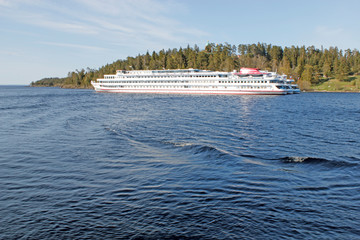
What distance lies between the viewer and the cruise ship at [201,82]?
10512cm

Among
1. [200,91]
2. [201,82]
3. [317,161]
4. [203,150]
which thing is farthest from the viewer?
[200,91]

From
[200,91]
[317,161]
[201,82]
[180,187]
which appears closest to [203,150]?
[180,187]

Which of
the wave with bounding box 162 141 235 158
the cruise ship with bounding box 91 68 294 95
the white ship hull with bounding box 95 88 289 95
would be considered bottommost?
the wave with bounding box 162 141 235 158

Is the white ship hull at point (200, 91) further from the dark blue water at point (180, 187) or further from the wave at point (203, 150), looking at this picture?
the wave at point (203, 150)

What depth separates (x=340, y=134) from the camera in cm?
2980

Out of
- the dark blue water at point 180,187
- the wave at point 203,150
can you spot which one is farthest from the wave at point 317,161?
the wave at point 203,150

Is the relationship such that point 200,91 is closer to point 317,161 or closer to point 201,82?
point 201,82

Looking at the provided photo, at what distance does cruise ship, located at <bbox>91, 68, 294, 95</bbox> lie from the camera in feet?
345

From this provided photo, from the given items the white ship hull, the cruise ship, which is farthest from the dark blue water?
the cruise ship

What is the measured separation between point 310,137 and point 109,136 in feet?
68.4

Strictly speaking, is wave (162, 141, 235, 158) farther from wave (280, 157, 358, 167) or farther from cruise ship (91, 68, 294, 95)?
cruise ship (91, 68, 294, 95)

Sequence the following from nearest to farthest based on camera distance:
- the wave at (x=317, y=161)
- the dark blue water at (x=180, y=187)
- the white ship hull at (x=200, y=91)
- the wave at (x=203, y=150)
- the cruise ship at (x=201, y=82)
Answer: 1. the dark blue water at (x=180, y=187)
2. the wave at (x=317, y=161)
3. the wave at (x=203, y=150)
4. the white ship hull at (x=200, y=91)
5. the cruise ship at (x=201, y=82)

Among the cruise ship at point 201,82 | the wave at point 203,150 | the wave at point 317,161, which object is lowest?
the wave at point 317,161

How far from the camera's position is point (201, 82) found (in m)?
115
